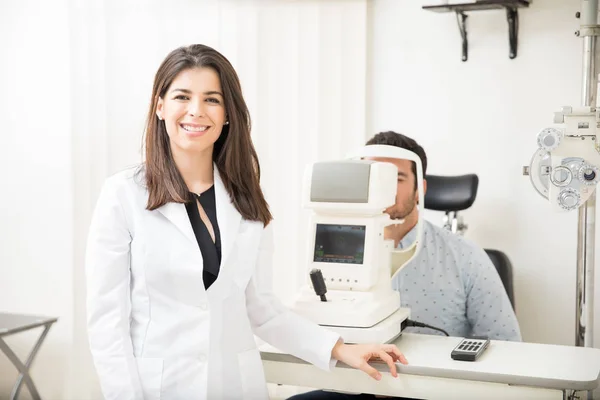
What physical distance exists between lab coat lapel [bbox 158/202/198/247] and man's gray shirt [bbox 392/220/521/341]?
35.6 inches

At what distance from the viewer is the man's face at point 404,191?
7.77ft

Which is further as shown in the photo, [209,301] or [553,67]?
[553,67]

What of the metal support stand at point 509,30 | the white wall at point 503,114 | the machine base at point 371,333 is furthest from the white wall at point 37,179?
the metal support stand at point 509,30

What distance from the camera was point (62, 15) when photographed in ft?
8.09

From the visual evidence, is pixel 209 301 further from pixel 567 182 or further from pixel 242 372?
pixel 567 182

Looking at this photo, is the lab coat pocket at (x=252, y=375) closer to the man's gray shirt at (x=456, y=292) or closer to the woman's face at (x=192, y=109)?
the woman's face at (x=192, y=109)

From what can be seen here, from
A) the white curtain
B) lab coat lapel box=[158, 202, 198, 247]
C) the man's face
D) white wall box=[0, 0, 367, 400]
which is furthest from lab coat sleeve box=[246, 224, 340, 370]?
the white curtain

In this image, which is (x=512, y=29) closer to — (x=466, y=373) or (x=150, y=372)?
(x=466, y=373)

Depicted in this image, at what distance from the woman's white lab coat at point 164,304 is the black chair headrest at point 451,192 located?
1297 mm

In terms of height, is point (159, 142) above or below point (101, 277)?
above

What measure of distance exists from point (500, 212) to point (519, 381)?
1633 millimetres

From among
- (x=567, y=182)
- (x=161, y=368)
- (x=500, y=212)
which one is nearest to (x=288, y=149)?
(x=500, y=212)

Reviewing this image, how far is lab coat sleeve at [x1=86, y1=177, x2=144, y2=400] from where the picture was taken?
4.99ft

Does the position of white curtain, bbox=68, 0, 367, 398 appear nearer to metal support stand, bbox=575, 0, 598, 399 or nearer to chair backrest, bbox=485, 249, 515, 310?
chair backrest, bbox=485, 249, 515, 310
